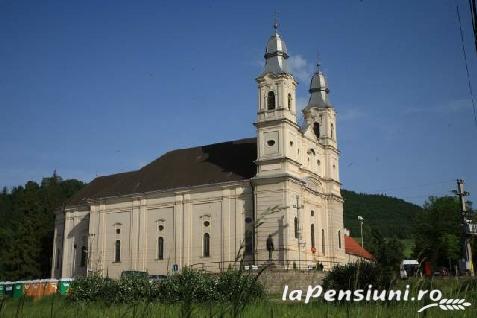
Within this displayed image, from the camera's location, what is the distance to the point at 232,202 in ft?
167

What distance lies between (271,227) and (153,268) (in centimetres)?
1332

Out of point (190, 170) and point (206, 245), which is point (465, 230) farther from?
point (190, 170)

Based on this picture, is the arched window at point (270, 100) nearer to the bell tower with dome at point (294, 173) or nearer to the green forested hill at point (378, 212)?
the bell tower with dome at point (294, 173)

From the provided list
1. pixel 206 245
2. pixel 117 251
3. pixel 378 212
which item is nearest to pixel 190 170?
pixel 206 245

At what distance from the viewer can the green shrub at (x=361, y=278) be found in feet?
31.8

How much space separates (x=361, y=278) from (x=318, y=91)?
4815 centimetres

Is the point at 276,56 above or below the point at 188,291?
above

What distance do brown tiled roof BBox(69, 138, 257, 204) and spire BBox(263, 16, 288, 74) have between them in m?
7.83

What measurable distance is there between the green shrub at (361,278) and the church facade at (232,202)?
83.8ft

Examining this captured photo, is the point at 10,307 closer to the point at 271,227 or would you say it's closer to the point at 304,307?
the point at 304,307

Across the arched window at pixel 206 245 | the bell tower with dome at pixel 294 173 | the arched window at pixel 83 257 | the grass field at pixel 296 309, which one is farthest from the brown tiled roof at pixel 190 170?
the grass field at pixel 296 309

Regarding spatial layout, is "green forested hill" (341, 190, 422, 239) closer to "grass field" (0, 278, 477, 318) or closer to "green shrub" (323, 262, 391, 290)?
"green shrub" (323, 262, 391, 290)

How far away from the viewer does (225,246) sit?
164 feet

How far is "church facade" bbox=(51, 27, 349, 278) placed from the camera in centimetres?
4912
